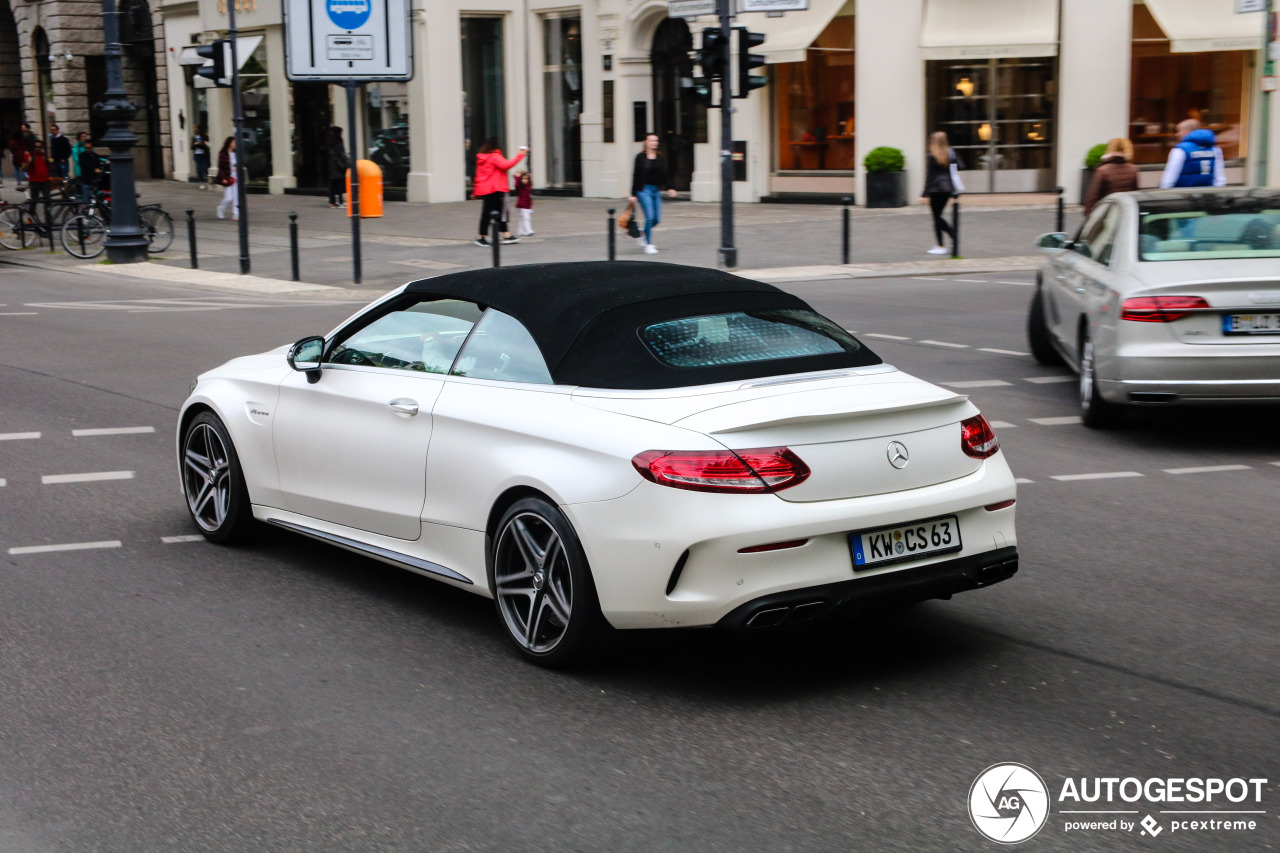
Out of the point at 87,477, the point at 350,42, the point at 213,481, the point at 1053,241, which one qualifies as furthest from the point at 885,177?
the point at 213,481

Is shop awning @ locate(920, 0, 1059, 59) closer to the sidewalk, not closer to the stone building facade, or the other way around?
the sidewalk

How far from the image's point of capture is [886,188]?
1234 inches

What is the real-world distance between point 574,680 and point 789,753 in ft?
3.14

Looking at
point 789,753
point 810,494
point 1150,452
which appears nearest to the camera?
point 789,753

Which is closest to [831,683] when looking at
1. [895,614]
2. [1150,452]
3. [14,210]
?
[895,614]

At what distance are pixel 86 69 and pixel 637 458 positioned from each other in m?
52.0

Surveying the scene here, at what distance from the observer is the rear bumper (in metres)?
4.80

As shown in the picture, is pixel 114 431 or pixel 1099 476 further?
pixel 114 431

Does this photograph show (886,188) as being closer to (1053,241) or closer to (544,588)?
(1053,241)

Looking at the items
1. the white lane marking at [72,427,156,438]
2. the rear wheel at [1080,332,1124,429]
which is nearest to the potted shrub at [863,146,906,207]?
the rear wheel at [1080,332,1124,429]

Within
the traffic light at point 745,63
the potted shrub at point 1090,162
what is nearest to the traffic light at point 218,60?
the traffic light at point 745,63

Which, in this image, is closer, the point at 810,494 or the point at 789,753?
the point at 789,753

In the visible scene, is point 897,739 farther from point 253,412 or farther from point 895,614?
point 253,412

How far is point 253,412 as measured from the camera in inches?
270
